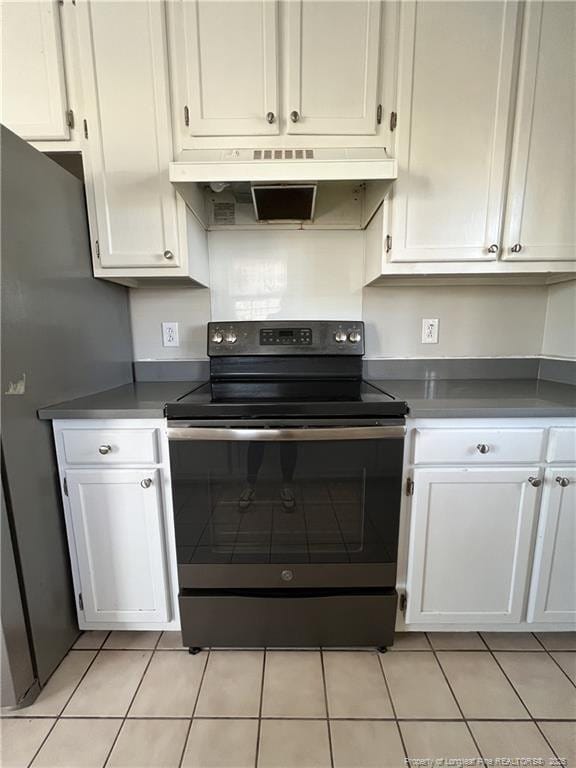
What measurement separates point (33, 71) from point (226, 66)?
0.71m

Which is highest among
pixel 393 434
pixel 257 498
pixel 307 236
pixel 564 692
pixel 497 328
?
pixel 307 236

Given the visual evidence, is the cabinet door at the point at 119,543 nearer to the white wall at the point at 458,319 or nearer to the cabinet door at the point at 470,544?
the cabinet door at the point at 470,544

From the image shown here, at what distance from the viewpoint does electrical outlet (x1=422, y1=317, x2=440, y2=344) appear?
1661 millimetres

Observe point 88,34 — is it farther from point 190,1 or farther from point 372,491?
point 372,491

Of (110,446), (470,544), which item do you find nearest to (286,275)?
(110,446)

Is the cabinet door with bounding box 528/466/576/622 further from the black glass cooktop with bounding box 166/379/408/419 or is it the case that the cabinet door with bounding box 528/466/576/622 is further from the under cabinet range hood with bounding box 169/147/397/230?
the under cabinet range hood with bounding box 169/147/397/230

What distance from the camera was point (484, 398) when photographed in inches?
47.6

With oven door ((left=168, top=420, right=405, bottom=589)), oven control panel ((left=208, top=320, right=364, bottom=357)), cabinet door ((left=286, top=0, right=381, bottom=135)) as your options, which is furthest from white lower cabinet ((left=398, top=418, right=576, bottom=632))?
cabinet door ((left=286, top=0, right=381, bottom=135))

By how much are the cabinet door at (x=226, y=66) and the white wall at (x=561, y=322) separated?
1489mm

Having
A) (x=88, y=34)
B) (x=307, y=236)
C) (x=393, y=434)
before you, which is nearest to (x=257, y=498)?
(x=393, y=434)

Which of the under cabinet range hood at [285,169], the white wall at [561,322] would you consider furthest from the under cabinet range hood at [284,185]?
the white wall at [561,322]

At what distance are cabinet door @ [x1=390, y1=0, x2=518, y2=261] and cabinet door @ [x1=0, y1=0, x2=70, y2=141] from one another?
1254mm

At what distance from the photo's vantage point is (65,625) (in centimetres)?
122

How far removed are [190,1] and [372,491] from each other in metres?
1.84
